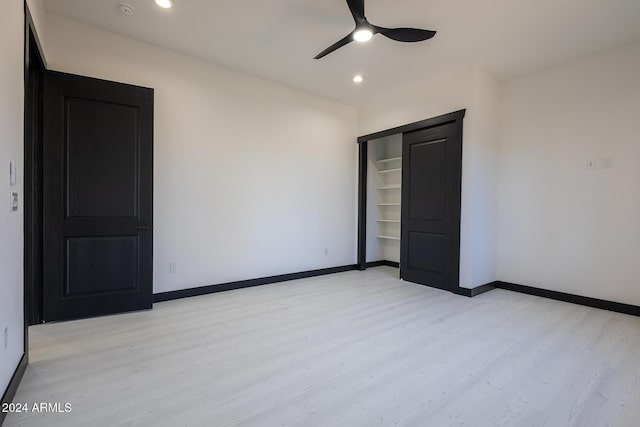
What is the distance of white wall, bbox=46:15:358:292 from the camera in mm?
3436

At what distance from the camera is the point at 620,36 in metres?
3.17

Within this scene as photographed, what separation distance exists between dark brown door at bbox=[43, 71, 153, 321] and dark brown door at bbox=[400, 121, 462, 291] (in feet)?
11.4

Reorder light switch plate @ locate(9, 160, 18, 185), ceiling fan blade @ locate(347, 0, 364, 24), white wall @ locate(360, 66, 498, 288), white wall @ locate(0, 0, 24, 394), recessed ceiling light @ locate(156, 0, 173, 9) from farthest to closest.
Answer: white wall @ locate(360, 66, 498, 288) < recessed ceiling light @ locate(156, 0, 173, 9) < ceiling fan blade @ locate(347, 0, 364, 24) < light switch plate @ locate(9, 160, 18, 185) < white wall @ locate(0, 0, 24, 394)

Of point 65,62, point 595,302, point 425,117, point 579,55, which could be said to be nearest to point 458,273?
point 595,302

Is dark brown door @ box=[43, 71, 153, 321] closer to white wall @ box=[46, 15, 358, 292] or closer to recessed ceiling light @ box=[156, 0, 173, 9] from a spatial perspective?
white wall @ box=[46, 15, 358, 292]

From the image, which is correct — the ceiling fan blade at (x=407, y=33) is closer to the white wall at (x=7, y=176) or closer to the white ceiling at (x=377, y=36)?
the white ceiling at (x=377, y=36)

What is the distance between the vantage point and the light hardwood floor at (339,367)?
1670 millimetres

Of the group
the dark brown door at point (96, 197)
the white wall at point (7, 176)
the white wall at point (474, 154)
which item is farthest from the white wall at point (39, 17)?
the white wall at point (474, 154)

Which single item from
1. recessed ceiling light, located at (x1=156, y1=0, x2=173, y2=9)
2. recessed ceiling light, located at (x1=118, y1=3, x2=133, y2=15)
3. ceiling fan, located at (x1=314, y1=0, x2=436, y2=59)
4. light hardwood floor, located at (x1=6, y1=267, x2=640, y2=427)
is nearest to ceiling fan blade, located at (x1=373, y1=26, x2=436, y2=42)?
ceiling fan, located at (x1=314, y1=0, x2=436, y2=59)

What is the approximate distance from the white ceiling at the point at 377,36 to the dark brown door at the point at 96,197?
75 cm

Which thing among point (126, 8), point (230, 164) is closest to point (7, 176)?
point (126, 8)

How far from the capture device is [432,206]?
4.37 m

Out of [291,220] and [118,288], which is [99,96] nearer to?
[118,288]

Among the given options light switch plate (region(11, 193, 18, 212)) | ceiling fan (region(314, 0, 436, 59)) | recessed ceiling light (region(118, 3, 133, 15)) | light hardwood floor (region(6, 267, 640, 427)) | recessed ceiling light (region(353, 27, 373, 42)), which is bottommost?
light hardwood floor (region(6, 267, 640, 427))
